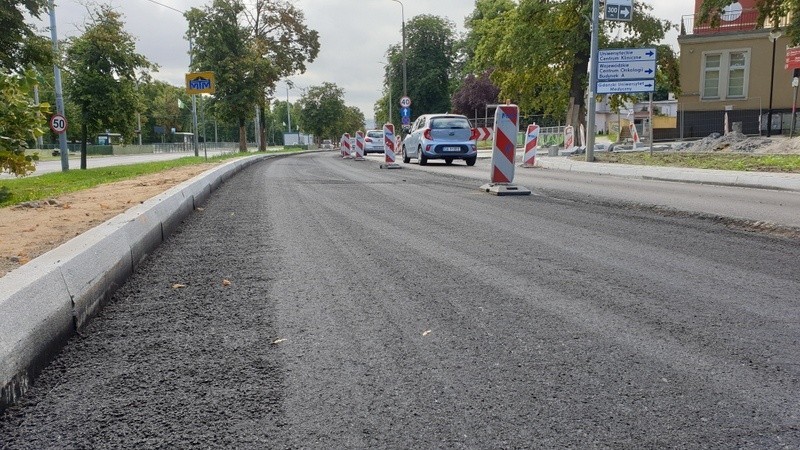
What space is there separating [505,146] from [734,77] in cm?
2949

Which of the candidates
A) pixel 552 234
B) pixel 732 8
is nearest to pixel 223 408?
pixel 552 234

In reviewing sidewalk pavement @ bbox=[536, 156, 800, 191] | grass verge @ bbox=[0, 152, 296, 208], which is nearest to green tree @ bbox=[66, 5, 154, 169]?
grass verge @ bbox=[0, 152, 296, 208]

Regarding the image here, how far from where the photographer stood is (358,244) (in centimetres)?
555

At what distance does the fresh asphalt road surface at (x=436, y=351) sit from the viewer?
2096mm

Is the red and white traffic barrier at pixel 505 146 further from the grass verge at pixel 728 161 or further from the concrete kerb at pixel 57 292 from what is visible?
the grass verge at pixel 728 161

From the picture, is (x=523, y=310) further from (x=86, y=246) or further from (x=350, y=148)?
(x=350, y=148)

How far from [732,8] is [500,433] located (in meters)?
39.5

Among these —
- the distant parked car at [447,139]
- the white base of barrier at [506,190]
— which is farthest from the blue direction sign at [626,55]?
the white base of barrier at [506,190]

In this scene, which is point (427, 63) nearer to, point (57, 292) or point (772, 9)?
point (772, 9)

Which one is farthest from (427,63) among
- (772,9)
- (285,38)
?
(772,9)

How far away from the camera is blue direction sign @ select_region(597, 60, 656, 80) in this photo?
66.5 feet

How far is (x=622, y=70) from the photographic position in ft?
66.6

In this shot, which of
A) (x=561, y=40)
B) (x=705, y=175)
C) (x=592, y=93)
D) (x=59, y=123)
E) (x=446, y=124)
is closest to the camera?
(x=705, y=175)

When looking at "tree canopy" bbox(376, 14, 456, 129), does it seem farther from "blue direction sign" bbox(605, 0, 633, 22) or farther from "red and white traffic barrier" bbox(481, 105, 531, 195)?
"red and white traffic barrier" bbox(481, 105, 531, 195)
